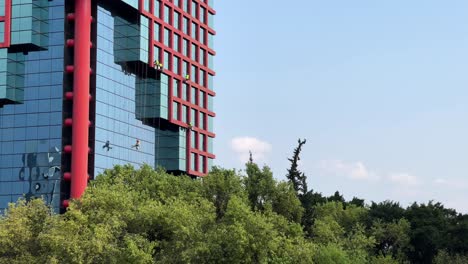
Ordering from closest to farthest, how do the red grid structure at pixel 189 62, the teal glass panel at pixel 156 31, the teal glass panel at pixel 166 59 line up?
the teal glass panel at pixel 156 31, the red grid structure at pixel 189 62, the teal glass panel at pixel 166 59

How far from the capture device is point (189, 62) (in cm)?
8988

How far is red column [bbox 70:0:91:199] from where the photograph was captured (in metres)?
70.5

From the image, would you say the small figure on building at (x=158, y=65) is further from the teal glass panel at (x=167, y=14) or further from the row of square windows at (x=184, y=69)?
the teal glass panel at (x=167, y=14)

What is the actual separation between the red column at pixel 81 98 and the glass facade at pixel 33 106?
5.97 feet

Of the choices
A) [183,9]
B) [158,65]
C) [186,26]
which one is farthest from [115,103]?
[183,9]

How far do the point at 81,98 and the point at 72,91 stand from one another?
2.07 meters

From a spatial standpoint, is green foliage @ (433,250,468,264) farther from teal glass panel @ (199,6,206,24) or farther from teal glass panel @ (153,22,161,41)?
teal glass panel @ (199,6,206,24)

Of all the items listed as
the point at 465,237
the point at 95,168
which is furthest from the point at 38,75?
the point at 465,237

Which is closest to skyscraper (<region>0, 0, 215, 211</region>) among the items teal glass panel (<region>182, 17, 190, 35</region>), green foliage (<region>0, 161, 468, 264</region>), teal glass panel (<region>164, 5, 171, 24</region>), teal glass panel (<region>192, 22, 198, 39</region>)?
teal glass panel (<region>164, 5, 171, 24</region>)

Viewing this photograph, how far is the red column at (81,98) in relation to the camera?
231 ft

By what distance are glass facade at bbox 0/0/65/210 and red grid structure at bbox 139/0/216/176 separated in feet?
35.4

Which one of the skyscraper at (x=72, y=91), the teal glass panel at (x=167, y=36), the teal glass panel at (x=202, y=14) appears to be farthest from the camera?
the teal glass panel at (x=202, y=14)

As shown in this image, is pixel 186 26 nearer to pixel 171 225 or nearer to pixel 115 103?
pixel 115 103

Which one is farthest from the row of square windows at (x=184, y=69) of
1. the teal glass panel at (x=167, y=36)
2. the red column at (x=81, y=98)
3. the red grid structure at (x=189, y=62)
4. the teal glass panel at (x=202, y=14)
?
Answer: the red column at (x=81, y=98)
